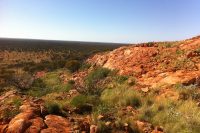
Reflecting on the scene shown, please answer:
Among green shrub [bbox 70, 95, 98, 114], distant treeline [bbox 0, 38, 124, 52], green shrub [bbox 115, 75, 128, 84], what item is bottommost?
distant treeline [bbox 0, 38, 124, 52]

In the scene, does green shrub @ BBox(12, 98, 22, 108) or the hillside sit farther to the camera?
green shrub @ BBox(12, 98, 22, 108)

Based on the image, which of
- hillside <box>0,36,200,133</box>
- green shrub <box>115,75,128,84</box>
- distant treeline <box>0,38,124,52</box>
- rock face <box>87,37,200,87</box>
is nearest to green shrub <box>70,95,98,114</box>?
hillside <box>0,36,200,133</box>

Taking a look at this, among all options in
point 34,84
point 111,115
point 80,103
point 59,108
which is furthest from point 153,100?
point 34,84

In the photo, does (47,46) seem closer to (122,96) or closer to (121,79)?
(121,79)

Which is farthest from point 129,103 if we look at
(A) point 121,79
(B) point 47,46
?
(B) point 47,46

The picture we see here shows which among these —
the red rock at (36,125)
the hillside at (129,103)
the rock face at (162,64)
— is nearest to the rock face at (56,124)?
the hillside at (129,103)

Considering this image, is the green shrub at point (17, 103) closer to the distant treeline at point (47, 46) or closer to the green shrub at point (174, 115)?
the green shrub at point (174, 115)

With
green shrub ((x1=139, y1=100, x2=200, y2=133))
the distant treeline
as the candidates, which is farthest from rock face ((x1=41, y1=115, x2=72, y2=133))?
the distant treeline

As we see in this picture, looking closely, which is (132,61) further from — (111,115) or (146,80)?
(111,115)

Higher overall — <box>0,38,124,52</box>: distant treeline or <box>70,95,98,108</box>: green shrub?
<box>70,95,98,108</box>: green shrub

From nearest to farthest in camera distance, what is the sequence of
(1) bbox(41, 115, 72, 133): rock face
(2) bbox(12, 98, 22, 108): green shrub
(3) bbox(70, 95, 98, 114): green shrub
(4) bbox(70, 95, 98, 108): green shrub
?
(1) bbox(41, 115, 72, 133): rock face < (2) bbox(12, 98, 22, 108): green shrub < (3) bbox(70, 95, 98, 114): green shrub < (4) bbox(70, 95, 98, 108): green shrub

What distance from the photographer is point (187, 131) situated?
6.42 m

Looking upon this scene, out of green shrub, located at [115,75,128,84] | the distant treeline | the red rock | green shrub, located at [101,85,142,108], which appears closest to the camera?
the red rock

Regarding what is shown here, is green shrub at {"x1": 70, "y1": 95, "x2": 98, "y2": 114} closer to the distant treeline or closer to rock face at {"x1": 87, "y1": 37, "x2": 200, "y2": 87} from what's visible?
rock face at {"x1": 87, "y1": 37, "x2": 200, "y2": 87}
